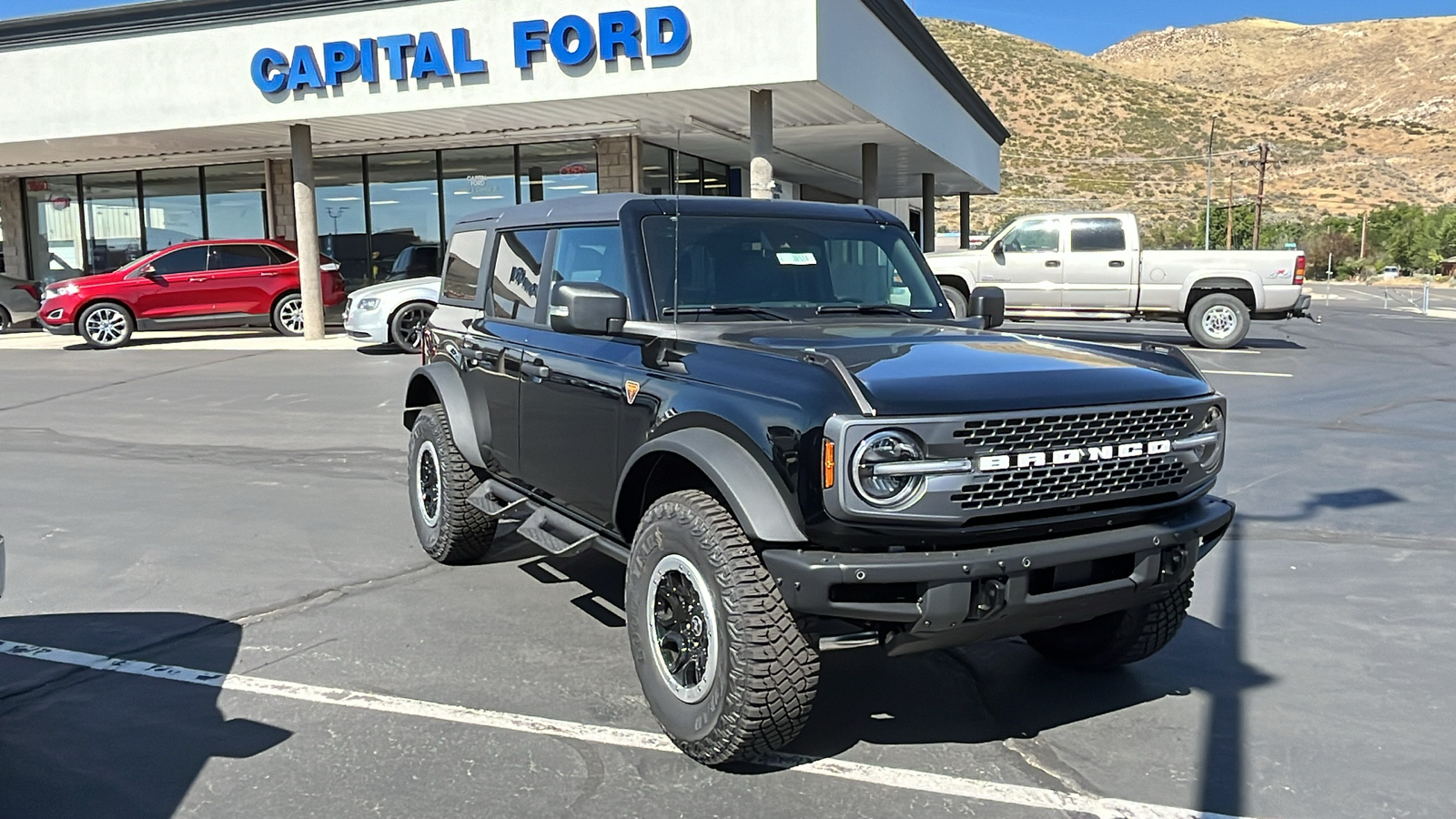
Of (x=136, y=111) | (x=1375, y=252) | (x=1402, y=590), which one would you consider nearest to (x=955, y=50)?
(x=1375, y=252)

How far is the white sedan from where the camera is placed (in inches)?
650

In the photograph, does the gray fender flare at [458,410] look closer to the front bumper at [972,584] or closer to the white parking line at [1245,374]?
the front bumper at [972,584]

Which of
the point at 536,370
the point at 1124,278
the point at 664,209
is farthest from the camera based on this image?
the point at 1124,278

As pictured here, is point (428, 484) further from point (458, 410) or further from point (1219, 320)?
point (1219, 320)

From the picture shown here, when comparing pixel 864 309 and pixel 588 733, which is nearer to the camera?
pixel 588 733

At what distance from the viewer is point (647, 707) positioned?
4250 mm

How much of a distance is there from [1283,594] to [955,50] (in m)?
104

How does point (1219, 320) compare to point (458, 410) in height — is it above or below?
below

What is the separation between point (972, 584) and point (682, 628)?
1.01m

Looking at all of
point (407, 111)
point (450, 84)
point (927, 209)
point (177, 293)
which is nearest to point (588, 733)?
point (450, 84)

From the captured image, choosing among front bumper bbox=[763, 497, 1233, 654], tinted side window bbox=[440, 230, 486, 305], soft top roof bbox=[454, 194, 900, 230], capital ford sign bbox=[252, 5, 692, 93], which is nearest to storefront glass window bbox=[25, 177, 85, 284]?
capital ford sign bbox=[252, 5, 692, 93]

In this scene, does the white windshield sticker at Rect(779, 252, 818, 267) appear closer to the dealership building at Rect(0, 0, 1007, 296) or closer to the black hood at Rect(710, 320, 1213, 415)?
the black hood at Rect(710, 320, 1213, 415)

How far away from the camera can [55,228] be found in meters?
27.6

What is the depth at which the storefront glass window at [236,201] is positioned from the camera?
2541 centimetres
